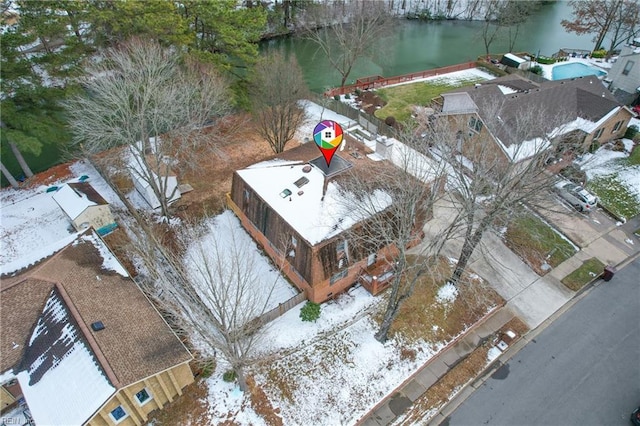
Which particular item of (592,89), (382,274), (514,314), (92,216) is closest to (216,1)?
(92,216)

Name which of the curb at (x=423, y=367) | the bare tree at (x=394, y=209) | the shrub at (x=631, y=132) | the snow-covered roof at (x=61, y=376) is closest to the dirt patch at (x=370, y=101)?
the bare tree at (x=394, y=209)

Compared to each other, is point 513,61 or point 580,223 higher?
point 513,61

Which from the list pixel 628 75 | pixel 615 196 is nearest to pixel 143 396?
pixel 615 196

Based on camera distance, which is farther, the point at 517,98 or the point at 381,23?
the point at 381,23

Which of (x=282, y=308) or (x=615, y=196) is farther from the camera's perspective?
(x=615, y=196)

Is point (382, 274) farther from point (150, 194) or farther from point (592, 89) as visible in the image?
point (592, 89)

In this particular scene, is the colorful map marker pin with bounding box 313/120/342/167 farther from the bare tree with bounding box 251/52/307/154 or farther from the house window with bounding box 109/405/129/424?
the house window with bounding box 109/405/129/424

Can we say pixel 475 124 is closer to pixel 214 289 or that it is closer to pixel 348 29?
pixel 214 289
